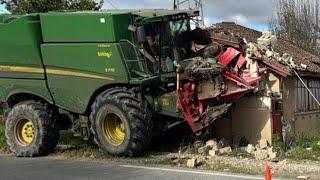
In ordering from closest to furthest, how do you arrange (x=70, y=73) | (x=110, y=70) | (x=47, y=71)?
(x=110, y=70)
(x=70, y=73)
(x=47, y=71)

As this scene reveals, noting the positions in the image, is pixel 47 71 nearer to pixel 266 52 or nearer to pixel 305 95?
pixel 266 52

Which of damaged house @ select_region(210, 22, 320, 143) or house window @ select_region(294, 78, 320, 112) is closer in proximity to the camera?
damaged house @ select_region(210, 22, 320, 143)

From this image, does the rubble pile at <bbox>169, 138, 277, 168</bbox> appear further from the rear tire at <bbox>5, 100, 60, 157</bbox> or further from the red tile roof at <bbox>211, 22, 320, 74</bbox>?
the rear tire at <bbox>5, 100, 60, 157</bbox>

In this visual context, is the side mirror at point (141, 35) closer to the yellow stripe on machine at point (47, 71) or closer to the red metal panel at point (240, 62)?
the yellow stripe on machine at point (47, 71)

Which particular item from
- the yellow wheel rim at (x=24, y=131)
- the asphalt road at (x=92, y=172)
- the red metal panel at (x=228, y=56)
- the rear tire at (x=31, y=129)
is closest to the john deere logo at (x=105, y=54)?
the rear tire at (x=31, y=129)

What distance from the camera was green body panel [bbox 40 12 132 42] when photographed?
14898 mm

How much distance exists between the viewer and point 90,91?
15484mm

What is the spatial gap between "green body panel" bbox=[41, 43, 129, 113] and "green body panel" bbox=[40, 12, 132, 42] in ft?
0.60

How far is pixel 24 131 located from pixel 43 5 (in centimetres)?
969

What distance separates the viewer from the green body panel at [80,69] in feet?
49.1

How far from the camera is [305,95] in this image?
72.6ft

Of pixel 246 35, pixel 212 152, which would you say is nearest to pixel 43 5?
pixel 246 35

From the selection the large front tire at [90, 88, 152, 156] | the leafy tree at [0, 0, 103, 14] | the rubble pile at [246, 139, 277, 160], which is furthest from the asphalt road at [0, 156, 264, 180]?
the leafy tree at [0, 0, 103, 14]

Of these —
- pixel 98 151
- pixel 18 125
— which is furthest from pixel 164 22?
pixel 18 125
